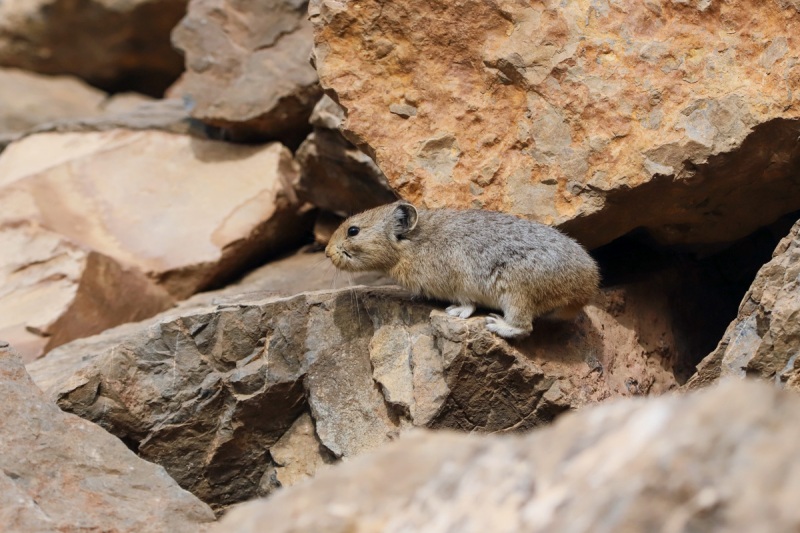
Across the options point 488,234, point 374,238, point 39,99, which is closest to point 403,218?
point 374,238

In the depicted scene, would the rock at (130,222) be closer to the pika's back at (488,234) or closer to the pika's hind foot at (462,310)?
the pika's back at (488,234)

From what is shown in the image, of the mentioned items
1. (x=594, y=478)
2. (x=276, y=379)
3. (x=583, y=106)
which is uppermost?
(x=583, y=106)

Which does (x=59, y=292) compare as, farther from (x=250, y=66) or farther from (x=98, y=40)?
(x=98, y=40)

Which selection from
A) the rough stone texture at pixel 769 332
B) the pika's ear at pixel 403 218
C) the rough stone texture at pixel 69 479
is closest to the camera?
the rough stone texture at pixel 69 479

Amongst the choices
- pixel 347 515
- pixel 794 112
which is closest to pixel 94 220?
pixel 794 112

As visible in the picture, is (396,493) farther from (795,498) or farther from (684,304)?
(684,304)

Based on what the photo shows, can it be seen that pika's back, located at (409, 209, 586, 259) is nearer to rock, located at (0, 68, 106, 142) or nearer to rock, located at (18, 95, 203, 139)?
rock, located at (18, 95, 203, 139)

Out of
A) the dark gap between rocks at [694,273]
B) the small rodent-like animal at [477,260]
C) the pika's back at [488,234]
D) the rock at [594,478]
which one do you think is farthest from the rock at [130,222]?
the rock at [594,478]
